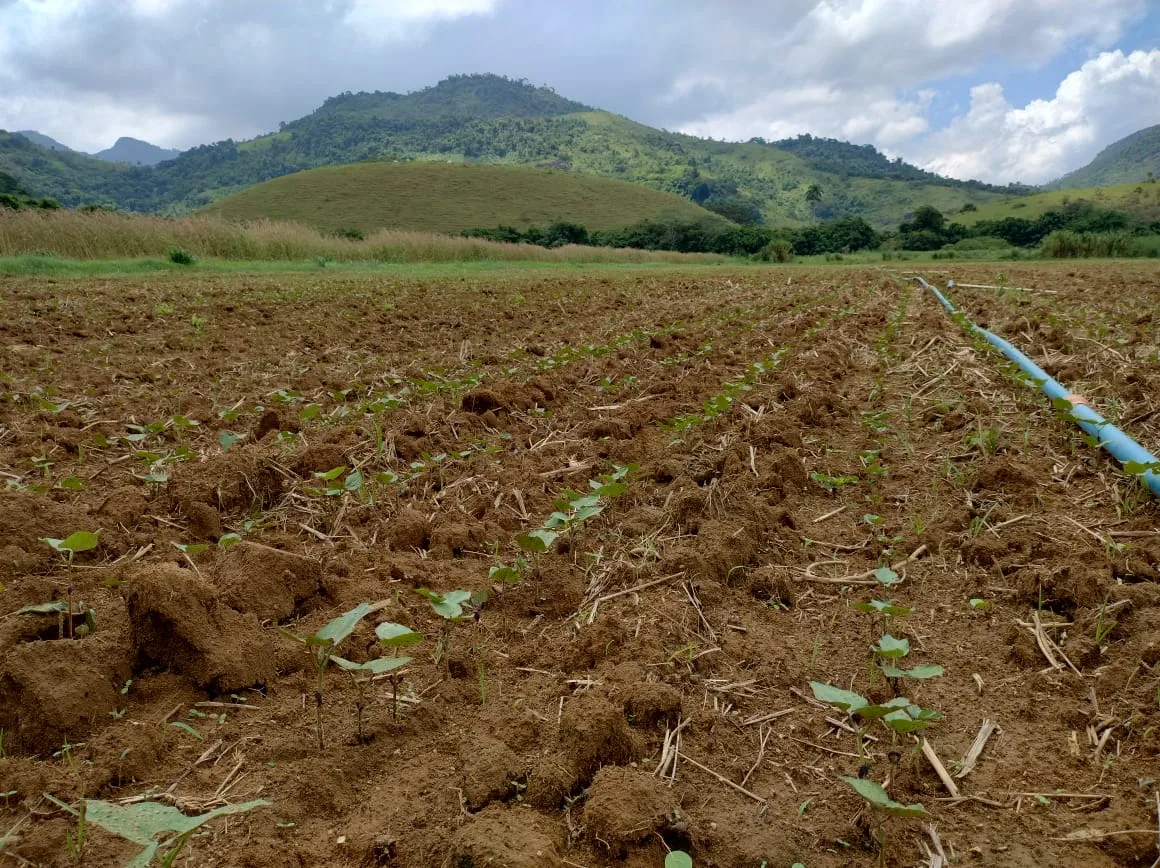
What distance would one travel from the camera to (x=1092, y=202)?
49750 mm

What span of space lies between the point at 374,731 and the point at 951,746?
1.38 meters

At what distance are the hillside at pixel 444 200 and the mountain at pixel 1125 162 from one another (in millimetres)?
90243

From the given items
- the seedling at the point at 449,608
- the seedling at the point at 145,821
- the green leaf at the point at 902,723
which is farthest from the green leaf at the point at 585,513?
the seedling at the point at 145,821

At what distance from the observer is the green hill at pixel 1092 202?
45256 mm

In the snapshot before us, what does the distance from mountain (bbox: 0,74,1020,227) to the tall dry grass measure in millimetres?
58884

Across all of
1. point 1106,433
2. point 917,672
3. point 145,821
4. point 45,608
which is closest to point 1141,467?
point 1106,433

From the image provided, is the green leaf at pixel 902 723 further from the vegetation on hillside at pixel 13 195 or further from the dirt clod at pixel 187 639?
the vegetation on hillside at pixel 13 195

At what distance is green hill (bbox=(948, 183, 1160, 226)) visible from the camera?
45.3 metres

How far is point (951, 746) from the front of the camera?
5.40 feet

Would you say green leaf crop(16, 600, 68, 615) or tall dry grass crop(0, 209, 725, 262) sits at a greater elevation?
tall dry grass crop(0, 209, 725, 262)

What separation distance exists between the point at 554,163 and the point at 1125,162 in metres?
110

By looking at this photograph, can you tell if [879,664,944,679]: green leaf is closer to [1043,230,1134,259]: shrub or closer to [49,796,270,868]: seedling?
[49,796,270,868]: seedling

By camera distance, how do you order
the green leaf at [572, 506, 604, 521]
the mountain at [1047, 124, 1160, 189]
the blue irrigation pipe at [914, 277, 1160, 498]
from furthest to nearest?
A: 1. the mountain at [1047, 124, 1160, 189]
2. the blue irrigation pipe at [914, 277, 1160, 498]
3. the green leaf at [572, 506, 604, 521]

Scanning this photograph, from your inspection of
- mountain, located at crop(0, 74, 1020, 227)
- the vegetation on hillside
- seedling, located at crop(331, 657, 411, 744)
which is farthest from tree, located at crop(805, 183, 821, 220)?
seedling, located at crop(331, 657, 411, 744)
